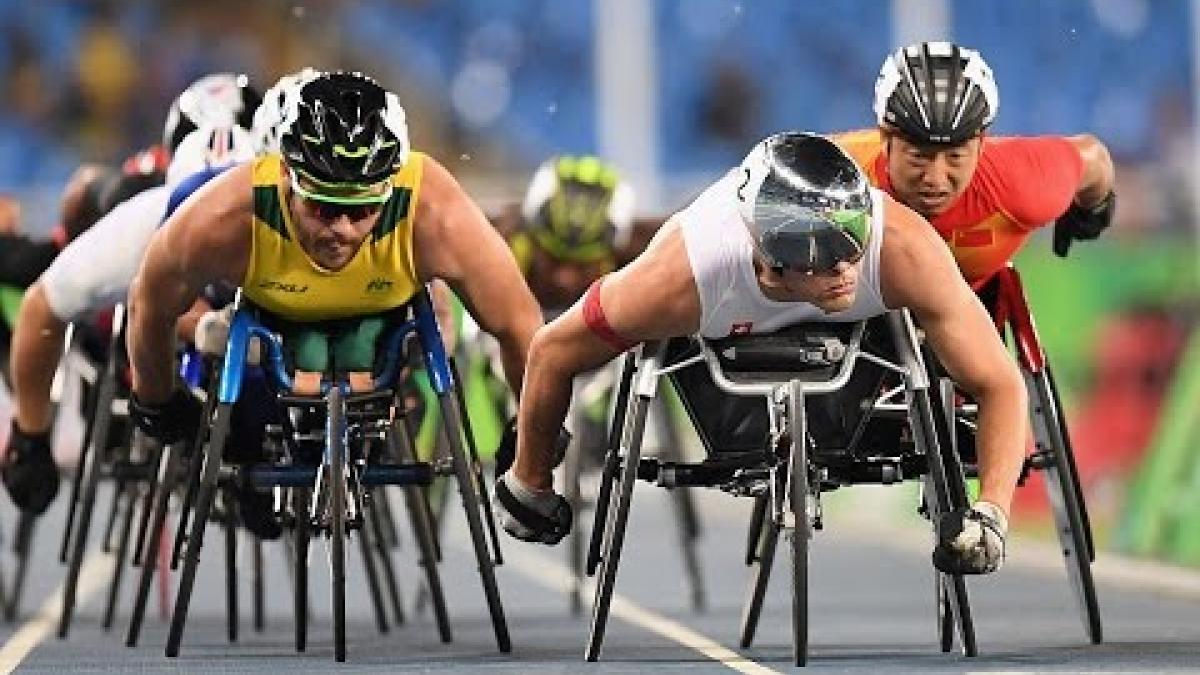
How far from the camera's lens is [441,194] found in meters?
9.56

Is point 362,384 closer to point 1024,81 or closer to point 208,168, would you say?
point 208,168

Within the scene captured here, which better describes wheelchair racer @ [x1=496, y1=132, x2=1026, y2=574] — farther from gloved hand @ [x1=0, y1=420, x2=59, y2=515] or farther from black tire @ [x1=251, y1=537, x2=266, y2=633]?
black tire @ [x1=251, y1=537, x2=266, y2=633]

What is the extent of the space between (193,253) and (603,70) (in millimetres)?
16735

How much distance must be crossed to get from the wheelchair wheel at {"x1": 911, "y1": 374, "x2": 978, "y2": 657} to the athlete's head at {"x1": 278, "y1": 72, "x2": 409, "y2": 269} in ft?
5.24

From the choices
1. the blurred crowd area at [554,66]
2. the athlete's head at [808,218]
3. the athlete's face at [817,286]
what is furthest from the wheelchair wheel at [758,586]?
the blurred crowd area at [554,66]

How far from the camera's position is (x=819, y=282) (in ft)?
27.9

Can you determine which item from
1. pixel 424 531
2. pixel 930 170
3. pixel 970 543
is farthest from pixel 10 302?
pixel 970 543

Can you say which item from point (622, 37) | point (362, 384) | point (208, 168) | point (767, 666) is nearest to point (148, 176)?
point (208, 168)

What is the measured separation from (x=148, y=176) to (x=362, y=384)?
9.54 ft

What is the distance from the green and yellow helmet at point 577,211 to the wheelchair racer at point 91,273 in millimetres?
2068

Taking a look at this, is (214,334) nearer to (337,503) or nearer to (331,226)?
(331,226)

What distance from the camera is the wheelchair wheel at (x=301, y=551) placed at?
9.53 meters

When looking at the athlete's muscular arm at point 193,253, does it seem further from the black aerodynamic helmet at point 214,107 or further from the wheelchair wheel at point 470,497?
the black aerodynamic helmet at point 214,107

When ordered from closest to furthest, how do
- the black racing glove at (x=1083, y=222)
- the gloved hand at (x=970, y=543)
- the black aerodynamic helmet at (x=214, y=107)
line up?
1. the gloved hand at (x=970, y=543)
2. the black racing glove at (x=1083, y=222)
3. the black aerodynamic helmet at (x=214, y=107)
